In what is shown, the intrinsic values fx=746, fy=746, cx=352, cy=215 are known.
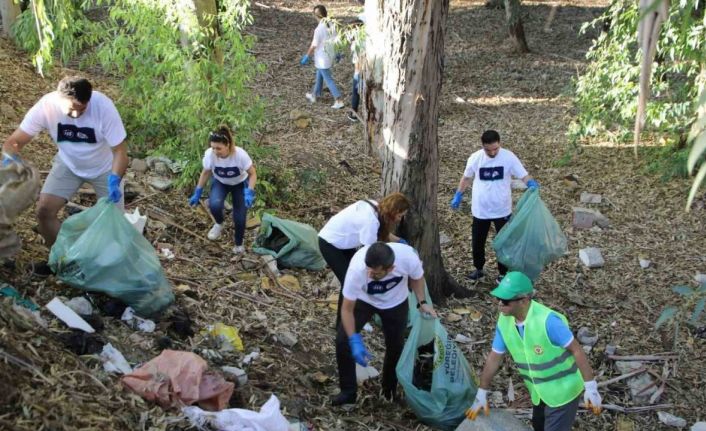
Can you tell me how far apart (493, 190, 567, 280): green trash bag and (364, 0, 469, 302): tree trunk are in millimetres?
571

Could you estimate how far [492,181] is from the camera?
6102mm

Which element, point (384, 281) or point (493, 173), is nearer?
point (384, 281)

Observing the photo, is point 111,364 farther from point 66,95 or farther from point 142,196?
point 142,196

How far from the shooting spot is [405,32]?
17.4 ft

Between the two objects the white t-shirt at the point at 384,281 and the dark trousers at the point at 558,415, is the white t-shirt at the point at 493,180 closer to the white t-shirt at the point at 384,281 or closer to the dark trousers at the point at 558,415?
the white t-shirt at the point at 384,281

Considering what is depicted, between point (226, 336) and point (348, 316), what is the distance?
35.3 inches

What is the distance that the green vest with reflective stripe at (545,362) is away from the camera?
12.3ft

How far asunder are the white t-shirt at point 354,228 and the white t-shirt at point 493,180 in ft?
5.32

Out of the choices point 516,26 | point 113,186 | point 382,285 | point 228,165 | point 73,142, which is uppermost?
point 516,26

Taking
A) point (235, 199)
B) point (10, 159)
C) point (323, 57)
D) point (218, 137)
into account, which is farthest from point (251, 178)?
point (323, 57)

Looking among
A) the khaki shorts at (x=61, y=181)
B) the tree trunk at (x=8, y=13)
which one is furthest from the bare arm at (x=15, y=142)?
the tree trunk at (x=8, y=13)

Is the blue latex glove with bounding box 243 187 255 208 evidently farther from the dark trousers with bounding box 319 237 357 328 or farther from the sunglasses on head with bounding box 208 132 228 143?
the dark trousers with bounding box 319 237 357 328

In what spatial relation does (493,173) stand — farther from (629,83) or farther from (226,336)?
(629,83)

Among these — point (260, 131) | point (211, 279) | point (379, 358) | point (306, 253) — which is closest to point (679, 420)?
point (379, 358)
